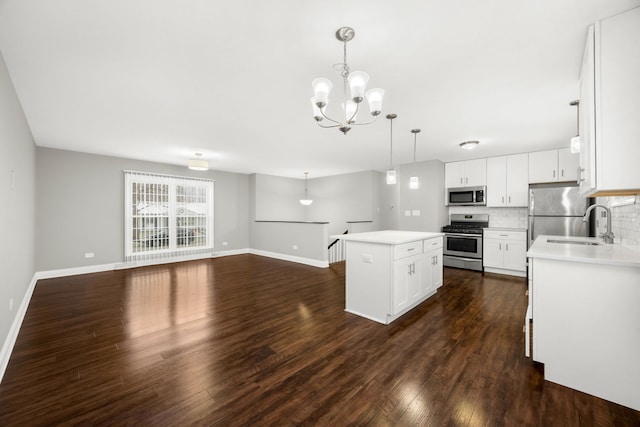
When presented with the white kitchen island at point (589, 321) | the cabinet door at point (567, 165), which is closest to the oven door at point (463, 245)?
the cabinet door at point (567, 165)

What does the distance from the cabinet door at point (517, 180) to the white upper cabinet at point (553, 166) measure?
9 cm

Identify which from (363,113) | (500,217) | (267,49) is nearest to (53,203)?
(267,49)

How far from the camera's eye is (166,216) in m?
6.42

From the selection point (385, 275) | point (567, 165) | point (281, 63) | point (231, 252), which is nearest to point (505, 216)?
point (567, 165)

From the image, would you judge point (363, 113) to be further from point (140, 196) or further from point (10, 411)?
point (140, 196)

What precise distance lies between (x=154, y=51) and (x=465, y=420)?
3.37 metres

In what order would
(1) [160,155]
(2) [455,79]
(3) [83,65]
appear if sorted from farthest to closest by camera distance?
(1) [160,155] → (2) [455,79] → (3) [83,65]

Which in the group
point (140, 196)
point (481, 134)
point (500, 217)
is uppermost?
point (481, 134)

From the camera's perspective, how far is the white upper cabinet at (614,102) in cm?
157

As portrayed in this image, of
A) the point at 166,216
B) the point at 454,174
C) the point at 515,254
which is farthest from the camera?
the point at 166,216

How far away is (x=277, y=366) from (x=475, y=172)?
569 centimetres

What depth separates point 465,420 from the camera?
1513 mm

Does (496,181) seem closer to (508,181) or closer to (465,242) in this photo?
(508,181)

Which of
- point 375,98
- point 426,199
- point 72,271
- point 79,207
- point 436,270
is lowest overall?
point 72,271
